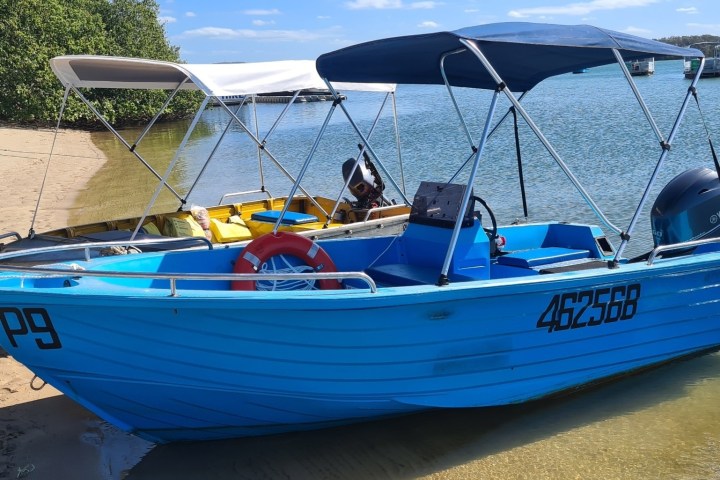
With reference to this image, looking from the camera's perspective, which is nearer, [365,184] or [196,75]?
[196,75]

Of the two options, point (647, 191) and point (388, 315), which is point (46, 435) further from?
point (647, 191)

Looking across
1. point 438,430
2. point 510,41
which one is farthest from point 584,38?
point 438,430

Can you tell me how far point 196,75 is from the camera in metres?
7.68

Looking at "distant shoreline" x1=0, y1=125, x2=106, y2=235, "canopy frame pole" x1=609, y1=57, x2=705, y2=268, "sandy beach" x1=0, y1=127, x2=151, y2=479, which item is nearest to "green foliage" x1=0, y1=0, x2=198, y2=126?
"distant shoreline" x1=0, y1=125, x2=106, y2=235

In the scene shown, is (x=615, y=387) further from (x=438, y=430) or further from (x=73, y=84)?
(x=73, y=84)

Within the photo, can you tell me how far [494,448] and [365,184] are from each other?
4736mm

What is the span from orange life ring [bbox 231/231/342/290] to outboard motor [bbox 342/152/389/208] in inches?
142

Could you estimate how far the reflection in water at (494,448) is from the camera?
15.6 ft

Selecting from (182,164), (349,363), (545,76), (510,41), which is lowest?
(182,164)

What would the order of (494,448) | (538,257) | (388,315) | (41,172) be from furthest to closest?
(41,172) → (538,257) → (494,448) → (388,315)

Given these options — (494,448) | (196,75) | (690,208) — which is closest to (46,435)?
(494,448)

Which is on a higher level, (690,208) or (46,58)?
(46,58)

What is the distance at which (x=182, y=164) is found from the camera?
79.0 feet

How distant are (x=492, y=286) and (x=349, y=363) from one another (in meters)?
0.98
